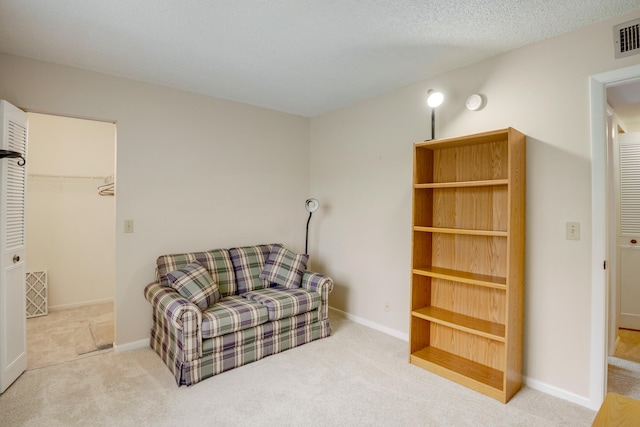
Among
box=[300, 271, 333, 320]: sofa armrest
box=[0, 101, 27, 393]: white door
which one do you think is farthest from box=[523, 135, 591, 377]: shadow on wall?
box=[0, 101, 27, 393]: white door

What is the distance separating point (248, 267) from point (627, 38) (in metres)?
3.44

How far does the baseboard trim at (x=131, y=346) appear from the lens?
3010 mm

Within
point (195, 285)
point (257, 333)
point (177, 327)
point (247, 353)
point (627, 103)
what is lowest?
point (247, 353)

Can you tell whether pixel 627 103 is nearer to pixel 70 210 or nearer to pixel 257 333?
pixel 257 333

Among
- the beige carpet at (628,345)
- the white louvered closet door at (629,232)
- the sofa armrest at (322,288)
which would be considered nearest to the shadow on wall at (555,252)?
the beige carpet at (628,345)

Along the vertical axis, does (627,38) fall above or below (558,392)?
above

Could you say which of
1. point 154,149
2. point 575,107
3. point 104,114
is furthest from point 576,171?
point 104,114

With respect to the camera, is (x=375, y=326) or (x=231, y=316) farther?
(x=375, y=326)

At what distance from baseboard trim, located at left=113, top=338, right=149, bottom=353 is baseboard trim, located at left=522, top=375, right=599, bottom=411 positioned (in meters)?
3.26

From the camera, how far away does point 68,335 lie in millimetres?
3344

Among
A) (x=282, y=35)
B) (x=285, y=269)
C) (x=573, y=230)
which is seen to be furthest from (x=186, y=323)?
(x=573, y=230)

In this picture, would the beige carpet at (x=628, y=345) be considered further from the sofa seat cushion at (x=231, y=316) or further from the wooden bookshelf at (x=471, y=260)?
the sofa seat cushion at (x=231, y=316)

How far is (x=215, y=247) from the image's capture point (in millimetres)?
3637

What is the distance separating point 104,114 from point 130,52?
708mm
